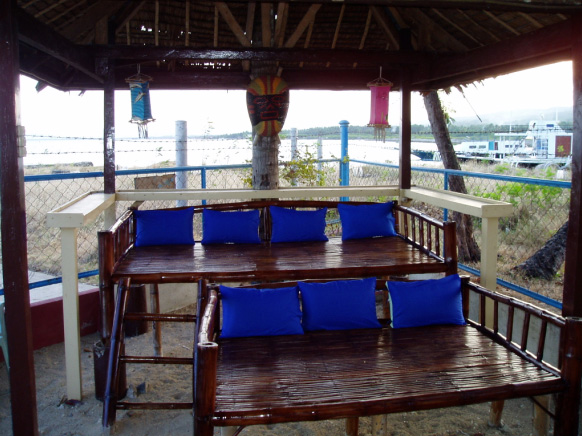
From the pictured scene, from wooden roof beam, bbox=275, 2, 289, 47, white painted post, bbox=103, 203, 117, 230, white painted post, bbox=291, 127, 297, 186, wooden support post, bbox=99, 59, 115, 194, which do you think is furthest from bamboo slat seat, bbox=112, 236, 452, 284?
white painted post, bbox=291, 127, 297, 186

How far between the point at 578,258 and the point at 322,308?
1588mm

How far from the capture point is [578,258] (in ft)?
10.2

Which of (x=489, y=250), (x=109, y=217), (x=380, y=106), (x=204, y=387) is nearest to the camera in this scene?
(x=204, y=387)

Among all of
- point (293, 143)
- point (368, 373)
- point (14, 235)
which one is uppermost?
point (293, 143)

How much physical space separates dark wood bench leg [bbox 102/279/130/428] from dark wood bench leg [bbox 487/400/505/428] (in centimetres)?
234

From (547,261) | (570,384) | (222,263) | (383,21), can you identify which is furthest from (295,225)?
(547,261)

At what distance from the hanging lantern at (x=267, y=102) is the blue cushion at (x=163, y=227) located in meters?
1.18

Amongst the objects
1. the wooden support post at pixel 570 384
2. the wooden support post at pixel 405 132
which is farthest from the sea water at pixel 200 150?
the wooden support post at pixel 570 384

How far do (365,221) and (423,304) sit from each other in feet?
5.73

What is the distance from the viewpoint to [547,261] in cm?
559

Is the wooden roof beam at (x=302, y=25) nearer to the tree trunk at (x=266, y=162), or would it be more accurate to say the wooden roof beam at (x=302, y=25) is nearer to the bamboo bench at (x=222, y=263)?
the tree trunk at (x=266, y=162)

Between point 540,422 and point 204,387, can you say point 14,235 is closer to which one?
point 204,387

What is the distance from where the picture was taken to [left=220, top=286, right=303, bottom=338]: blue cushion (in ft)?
10.1

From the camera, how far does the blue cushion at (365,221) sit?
4.89m
